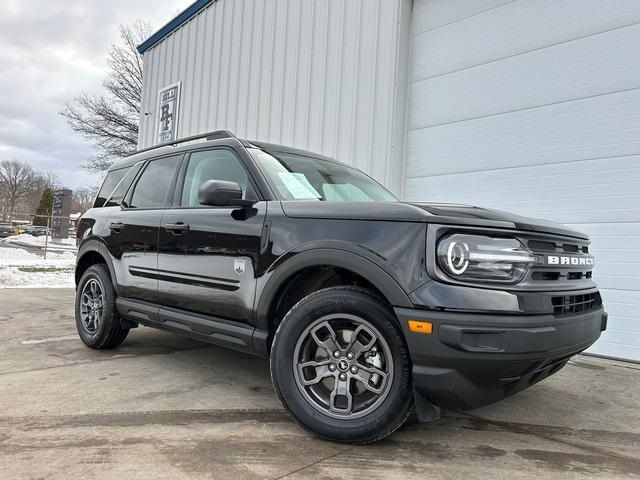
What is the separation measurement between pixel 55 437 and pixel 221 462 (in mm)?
964

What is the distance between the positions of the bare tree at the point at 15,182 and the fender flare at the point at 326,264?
241 feet

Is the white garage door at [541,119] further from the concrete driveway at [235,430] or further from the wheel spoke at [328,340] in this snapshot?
the wheel spoke at [328,340]

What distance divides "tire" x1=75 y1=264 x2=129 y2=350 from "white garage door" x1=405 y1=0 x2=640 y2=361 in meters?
4.30

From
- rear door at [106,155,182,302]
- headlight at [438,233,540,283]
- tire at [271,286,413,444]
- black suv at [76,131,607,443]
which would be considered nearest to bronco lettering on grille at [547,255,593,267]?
black suv at [76,131,607,443]

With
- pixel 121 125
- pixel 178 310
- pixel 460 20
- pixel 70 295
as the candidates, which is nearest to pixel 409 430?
pixel 178 310

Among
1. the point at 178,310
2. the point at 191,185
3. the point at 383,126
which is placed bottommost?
the point at 178,310

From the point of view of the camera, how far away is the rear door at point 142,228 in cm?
374

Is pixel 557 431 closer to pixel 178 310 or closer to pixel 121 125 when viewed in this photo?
pixel 178 310

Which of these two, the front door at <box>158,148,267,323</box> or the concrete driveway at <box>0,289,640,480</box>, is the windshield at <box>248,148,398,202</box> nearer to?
the front door at <box>158,148,267,323</box>

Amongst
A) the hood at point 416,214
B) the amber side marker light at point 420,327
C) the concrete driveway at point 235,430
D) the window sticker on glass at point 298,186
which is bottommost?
the concrete driveway at point 235,430

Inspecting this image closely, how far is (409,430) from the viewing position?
2740mm

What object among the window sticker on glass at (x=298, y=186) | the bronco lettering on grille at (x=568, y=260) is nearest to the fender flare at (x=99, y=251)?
the window sticker on glass at (x=298, y=186)

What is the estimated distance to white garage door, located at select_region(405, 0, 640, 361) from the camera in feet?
16.4

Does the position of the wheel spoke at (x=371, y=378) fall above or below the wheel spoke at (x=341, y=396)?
above
